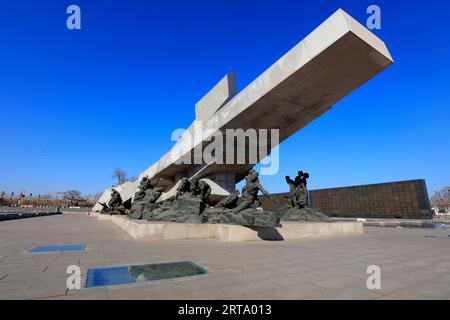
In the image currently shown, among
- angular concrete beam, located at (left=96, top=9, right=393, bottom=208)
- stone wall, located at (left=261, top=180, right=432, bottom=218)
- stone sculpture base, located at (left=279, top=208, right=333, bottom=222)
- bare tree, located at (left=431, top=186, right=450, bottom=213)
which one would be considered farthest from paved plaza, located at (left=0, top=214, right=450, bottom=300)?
bare tree, located at (left=431, top=186, right=450, bottom=213)

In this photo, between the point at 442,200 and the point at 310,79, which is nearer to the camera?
the point at 310,79

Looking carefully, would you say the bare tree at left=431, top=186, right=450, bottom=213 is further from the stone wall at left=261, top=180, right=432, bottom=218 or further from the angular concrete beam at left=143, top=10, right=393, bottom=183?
the angular concrete beam at left=143, top=10, right=393, bottom=183

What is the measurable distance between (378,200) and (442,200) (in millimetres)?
52978

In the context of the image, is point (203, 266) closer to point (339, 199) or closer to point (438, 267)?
point (438, 267)

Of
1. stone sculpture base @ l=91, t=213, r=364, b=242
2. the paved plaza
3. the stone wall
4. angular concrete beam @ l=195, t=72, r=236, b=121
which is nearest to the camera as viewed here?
the paved plaza

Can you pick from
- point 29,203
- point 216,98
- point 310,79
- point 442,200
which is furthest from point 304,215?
point 29,203

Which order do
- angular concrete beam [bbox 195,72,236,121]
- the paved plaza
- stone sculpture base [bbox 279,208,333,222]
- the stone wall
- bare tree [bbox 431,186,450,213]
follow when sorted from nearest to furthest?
the paved plaza < stone sculpture base [bbox 279,208,333,222] < angular concrete beam [bbox 195,72,236,121] < the stone wall < bare tree [bbox 431,186,450,213]

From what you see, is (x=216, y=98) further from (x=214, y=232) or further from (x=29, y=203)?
(x=29, y=203)

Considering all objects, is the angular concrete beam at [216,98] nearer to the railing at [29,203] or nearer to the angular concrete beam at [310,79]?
the angular concrete beam at [310,79]

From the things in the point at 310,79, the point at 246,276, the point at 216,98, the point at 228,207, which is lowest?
the point at 246,276

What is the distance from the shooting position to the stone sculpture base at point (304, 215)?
37.6ft

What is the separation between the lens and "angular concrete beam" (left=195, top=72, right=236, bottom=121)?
19.6 m

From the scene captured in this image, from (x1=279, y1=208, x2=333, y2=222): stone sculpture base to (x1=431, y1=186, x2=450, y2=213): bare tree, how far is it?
50.2m

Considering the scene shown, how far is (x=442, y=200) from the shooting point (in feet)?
204
